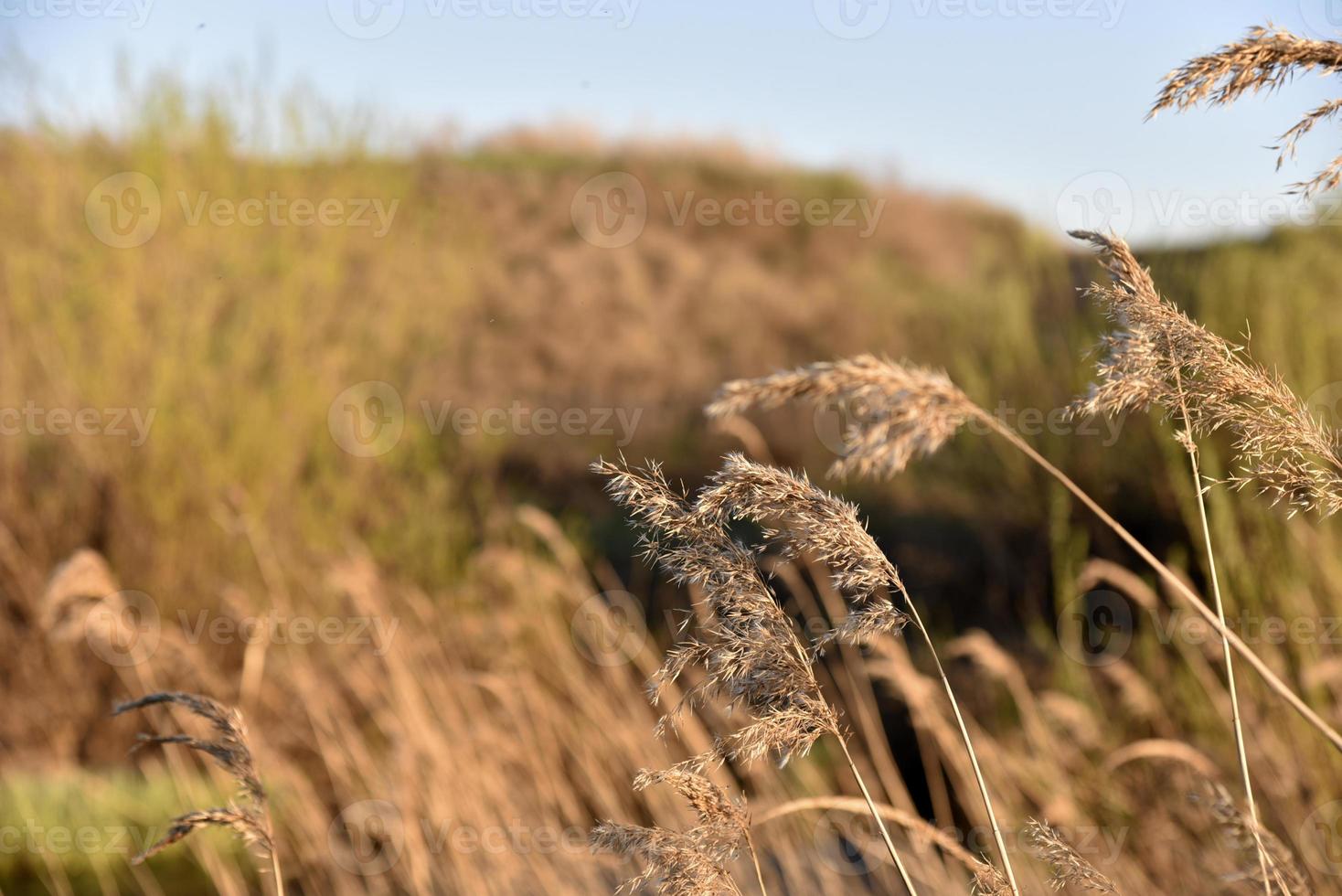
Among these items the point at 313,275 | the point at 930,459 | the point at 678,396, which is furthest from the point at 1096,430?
the point at 678,396

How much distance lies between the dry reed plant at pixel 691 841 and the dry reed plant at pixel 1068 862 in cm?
30

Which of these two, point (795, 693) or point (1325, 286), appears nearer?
point (795, 693)

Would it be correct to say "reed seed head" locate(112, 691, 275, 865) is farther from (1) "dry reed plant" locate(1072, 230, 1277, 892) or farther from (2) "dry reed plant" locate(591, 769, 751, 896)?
(1) "dry reed plant" locate(1072, 230, 1277, 892)

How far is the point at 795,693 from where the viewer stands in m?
1.07

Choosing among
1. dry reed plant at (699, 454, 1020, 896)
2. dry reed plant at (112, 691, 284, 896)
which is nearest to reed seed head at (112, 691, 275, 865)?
dry reed plant at (112, 691, 284, 896)

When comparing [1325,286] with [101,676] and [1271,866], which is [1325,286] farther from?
[101,676]

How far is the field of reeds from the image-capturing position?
1.12 m

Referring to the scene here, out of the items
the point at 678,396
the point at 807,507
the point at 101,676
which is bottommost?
the point at 807,507

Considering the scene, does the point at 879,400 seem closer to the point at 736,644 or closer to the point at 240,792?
the point at 736,644

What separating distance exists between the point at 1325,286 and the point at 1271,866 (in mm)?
6708

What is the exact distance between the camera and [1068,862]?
109 centimetres

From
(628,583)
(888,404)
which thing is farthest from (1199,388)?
(628,583)

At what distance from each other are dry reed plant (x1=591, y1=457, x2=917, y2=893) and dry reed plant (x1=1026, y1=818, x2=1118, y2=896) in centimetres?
15

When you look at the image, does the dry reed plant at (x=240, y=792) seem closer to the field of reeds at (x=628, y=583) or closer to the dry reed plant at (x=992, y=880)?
the field of reeds at (x=628, y=583)
